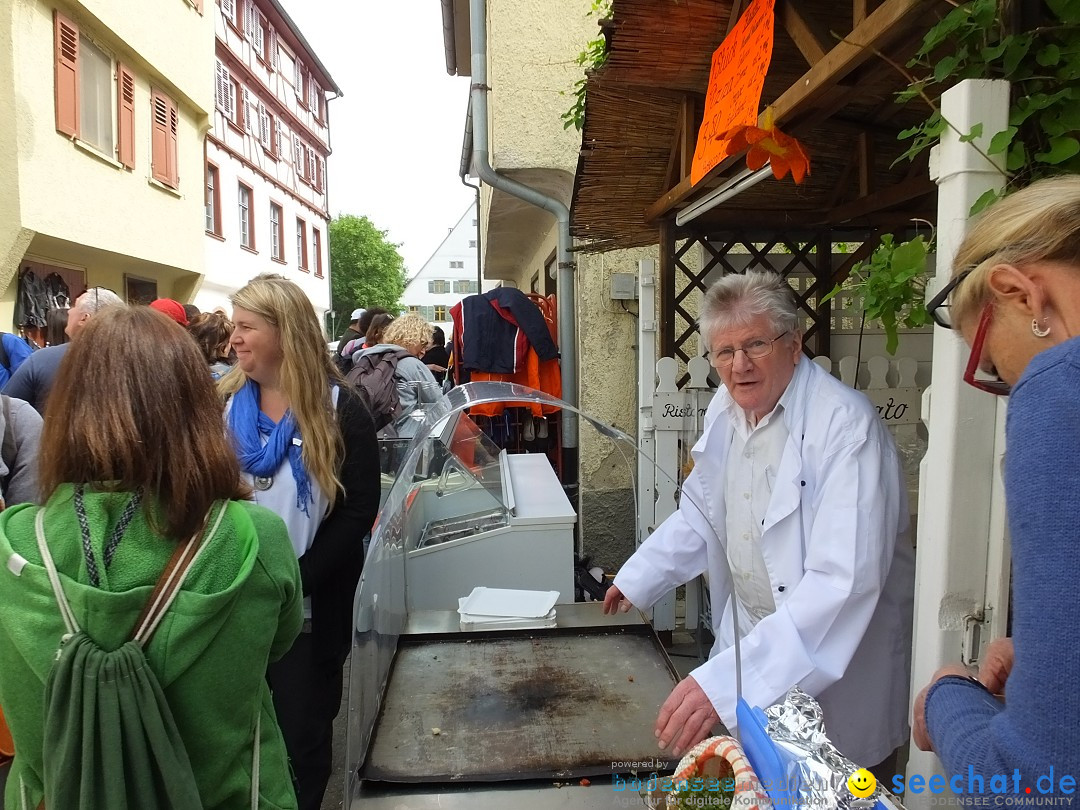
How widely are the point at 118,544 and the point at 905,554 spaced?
5.55 feet

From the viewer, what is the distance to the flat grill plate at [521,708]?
1.53 m

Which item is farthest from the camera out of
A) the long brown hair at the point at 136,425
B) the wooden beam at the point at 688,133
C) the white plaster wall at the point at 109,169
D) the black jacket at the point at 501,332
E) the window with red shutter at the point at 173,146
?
the window with red shutter at the point at 173,146

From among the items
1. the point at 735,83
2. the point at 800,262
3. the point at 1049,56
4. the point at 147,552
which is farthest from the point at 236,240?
the point at 1049,56

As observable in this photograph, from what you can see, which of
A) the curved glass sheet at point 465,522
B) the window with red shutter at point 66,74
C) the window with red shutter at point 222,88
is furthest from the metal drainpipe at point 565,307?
the window with red shutter at point 222,88

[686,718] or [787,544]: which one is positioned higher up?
[787,544]

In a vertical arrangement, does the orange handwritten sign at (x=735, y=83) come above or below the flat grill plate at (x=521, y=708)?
above

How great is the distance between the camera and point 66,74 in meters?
9.16

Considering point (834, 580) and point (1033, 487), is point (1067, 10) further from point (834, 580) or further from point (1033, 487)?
point (834, 580)

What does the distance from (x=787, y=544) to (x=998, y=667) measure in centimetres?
63

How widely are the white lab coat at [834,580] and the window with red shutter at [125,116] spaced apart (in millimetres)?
11804

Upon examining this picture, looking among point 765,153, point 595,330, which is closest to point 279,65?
point 595,330

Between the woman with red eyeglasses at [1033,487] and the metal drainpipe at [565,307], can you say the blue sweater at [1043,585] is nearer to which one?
the woman with red eyeglasses at [1033,487]

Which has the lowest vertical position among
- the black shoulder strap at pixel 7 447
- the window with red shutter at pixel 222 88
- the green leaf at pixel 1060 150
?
the black shoulder strap at pixel 7 447

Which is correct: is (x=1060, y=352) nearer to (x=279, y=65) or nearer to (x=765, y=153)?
(x=765, y=153)
